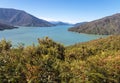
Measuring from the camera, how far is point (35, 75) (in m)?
10.9

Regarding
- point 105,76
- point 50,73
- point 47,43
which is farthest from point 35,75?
point 47,43

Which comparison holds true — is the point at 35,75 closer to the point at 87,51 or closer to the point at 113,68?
the point at 113,68

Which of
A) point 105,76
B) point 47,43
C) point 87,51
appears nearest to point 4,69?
point 105,76

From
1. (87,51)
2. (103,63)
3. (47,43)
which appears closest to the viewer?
(103,63)

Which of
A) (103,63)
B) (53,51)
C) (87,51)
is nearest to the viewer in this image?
(103,63)

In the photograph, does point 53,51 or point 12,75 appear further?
point 53,51

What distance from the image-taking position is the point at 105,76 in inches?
426

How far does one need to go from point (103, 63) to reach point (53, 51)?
21.2 metres

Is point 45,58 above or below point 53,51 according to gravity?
above

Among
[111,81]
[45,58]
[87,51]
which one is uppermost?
[45,58]

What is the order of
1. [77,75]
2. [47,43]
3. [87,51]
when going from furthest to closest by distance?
[87,51]
[47,43]
[77,75]

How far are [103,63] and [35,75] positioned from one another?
380 cm

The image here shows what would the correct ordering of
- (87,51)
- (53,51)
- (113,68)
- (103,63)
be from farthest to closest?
(87,51)
(53,51)
(103,63)
(113,68)

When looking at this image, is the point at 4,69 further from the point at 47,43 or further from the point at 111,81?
the point at 47,43
